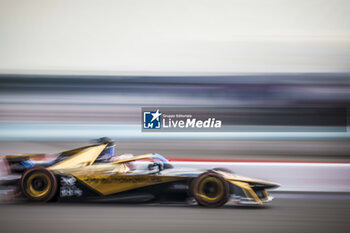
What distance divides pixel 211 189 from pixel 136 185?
83 cm

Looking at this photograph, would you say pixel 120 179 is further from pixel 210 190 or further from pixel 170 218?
pixel 210 190

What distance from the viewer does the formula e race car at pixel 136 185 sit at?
4.40 meters

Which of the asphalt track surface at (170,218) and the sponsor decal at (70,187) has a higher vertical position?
the sponsor decal at (70,187)

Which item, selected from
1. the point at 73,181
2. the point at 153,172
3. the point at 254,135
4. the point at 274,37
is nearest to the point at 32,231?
the point at 73,181

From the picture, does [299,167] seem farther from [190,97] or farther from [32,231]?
[32,231]

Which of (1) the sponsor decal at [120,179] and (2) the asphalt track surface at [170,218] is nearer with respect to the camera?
(2) the asphalt track surface at [170,218]

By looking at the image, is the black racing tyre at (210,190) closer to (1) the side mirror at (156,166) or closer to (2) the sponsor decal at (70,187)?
(1) the side mirror at (156,166)

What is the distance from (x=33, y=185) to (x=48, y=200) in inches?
9.7

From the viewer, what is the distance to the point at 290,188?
19.5ft

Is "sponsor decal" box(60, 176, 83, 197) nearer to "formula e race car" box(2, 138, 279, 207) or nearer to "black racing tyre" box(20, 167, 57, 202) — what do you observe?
"formula e race car" box(2, 138, 279, 207)

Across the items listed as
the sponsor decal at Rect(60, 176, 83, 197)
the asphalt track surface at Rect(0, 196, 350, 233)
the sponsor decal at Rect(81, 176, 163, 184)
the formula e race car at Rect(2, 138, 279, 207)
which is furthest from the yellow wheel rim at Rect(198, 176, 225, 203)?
the sponsor decal at Rect(60, 176, 83, 197)

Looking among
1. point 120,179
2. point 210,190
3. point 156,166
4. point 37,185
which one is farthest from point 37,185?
point 210,190

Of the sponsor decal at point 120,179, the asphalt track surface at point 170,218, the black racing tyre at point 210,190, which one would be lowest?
the asphalt track surface at point 170,218

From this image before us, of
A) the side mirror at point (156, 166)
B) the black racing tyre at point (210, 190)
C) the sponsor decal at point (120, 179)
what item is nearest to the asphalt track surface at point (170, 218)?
the black racing tyre at point (210, 190)
